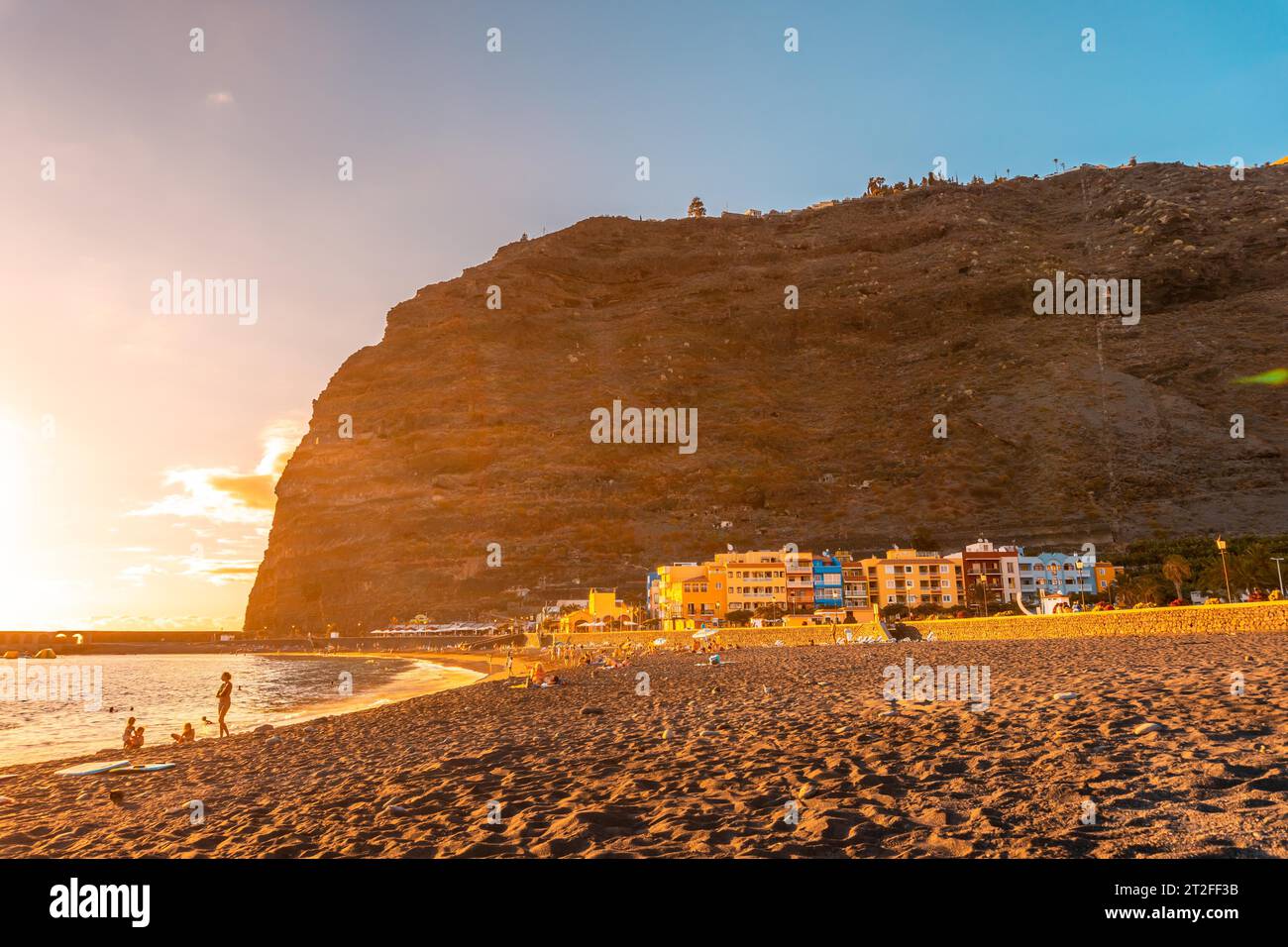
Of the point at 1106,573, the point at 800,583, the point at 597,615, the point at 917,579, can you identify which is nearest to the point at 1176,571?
the point at 1106,573

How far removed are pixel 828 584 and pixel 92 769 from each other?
273 ft

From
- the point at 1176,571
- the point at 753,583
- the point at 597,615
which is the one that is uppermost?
the point at 1176,571

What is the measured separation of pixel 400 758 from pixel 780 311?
166634 mm

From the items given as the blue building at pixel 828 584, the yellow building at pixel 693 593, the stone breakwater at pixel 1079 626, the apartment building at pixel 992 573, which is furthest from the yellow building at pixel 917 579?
the stone breakwater at pixel 1079 626

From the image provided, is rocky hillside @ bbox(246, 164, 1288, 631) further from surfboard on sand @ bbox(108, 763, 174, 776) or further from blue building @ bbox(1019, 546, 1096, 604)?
surfboard on sand @ bbox(108, 763, 174, 776)

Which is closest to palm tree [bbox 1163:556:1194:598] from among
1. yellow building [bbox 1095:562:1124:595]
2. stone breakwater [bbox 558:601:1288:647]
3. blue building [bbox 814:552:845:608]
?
stone breakwater [bbox 558:601:1288:647]

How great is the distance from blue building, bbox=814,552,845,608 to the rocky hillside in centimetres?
1586

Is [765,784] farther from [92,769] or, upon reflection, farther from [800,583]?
[800,583]

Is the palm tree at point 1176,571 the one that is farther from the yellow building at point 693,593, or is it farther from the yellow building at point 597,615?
the yellow building at point 597,615

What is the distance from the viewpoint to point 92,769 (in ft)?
55.4

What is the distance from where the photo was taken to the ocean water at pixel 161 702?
2647 centimetres

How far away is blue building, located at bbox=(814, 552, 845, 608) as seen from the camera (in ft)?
298

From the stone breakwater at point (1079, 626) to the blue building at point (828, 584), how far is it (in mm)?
31940
